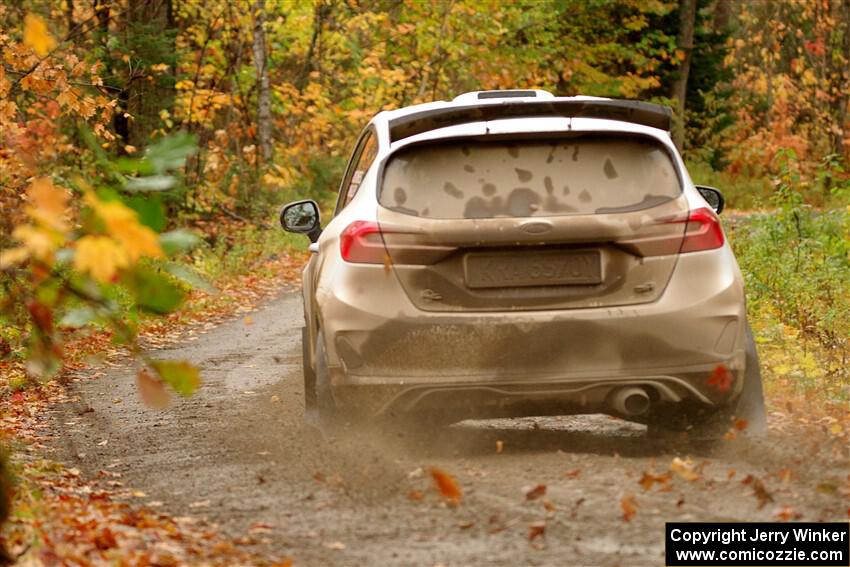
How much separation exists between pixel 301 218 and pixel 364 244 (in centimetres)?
197

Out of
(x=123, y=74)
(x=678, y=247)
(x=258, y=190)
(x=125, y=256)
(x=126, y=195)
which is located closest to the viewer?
(x=125, y=256)

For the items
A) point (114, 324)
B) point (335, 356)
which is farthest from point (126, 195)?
point (335, 356)

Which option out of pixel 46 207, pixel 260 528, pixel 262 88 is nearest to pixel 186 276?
pixel 46 207

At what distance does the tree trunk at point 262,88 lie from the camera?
87.2ft

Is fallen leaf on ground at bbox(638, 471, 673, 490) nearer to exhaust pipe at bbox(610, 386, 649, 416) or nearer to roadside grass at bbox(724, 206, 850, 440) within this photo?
exhaust pipe at bbox(610, 386, 649, 416)

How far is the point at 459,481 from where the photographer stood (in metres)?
6.19

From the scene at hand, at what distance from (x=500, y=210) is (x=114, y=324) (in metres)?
2.38

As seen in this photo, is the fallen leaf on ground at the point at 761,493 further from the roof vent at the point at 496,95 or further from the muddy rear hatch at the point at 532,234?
the roof vent at the point at 496,95

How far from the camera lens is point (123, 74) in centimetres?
2039

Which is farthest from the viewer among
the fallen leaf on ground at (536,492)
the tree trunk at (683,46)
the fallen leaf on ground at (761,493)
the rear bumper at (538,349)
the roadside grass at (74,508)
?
the tree trunk at (683,46)

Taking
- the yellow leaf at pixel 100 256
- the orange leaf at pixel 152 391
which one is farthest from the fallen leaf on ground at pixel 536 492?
the yellow leaf at pixel 100 256

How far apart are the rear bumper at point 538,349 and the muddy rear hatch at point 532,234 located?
84 millimetres

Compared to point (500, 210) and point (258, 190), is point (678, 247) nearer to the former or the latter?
point (500, 210)

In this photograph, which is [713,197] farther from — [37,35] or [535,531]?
[37,35]
